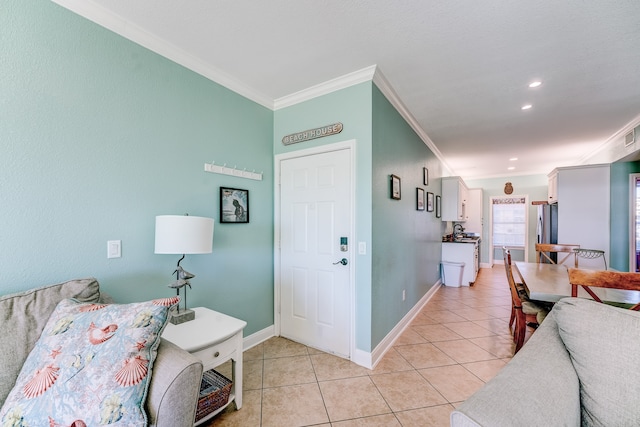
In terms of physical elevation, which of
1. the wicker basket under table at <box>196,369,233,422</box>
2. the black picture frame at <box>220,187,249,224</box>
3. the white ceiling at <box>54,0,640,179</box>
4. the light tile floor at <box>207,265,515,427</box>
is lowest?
the light tile floor at <box>207,265,515,427</box>

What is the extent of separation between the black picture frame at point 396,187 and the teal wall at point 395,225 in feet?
0.20

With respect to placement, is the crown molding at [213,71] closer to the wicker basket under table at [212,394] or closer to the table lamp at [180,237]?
the table lamp at [180,237]

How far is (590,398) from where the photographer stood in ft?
3.21

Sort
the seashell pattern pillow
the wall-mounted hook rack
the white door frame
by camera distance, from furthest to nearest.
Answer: the white door frame → the wall-mounted hook rack → the seashell pattern pillow

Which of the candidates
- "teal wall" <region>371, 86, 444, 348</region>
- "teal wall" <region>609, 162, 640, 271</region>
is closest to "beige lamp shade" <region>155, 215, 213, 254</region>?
"teal wall" <region>371, 86, 444, 348</region>

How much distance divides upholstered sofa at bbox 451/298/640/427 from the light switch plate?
2.02 meters

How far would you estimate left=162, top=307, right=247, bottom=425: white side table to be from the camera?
1505 mm

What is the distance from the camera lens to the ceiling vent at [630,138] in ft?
10.7

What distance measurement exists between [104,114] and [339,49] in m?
1.72

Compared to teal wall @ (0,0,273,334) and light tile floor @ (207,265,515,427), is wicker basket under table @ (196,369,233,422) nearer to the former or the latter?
light tile floor @ (207,265,515,427)

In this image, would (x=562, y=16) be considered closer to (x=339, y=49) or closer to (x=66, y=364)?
(x=339, y=49)

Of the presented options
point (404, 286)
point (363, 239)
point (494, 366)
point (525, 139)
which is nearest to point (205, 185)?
point (363, 239)

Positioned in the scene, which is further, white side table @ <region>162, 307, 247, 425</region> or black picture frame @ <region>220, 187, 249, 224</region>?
black picture frame @ <region>220, 187, 249, 224</region>

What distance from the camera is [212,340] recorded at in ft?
5.03
